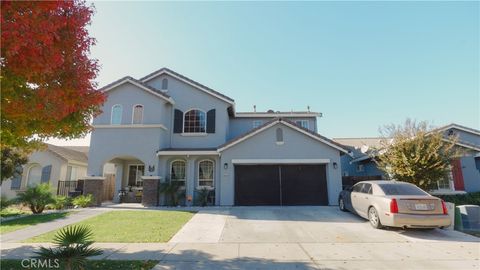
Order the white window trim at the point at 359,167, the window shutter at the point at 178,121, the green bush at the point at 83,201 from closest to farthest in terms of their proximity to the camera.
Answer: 1. the green bush at the point at 83,201
2. the window shutter at the point at 178,121
3. the white window trim at the point at 359,167

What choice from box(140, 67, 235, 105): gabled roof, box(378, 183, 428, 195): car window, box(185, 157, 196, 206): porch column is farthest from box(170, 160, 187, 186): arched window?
box(378, 183, 428, 195): car window

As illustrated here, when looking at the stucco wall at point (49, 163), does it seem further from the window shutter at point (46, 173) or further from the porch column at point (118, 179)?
the porch column at point (118, 179)

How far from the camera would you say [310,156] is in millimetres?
16125

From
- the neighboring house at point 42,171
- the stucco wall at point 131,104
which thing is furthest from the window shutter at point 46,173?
the stucco wall at point 131,104

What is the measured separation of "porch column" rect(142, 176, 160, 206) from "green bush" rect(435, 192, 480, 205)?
17.1 metres

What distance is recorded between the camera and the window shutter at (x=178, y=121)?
18.7 metres

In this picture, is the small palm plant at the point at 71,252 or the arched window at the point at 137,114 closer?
the small palm plant at the point at 71,252

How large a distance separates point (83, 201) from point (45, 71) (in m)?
12.7

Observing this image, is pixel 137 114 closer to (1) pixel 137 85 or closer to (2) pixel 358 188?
(1) pixel 137 85

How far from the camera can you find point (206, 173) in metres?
17.7

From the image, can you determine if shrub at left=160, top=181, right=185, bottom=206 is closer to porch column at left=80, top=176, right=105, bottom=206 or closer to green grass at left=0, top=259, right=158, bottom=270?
porch column at left=80, top=176, right=105, bottom=206

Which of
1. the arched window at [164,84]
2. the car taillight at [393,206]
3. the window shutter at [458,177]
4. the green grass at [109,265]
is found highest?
the arched window at [164,84]

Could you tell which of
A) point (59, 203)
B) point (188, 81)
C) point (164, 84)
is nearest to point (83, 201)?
point (59, 203)

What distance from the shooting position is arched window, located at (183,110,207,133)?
61.5 feet
